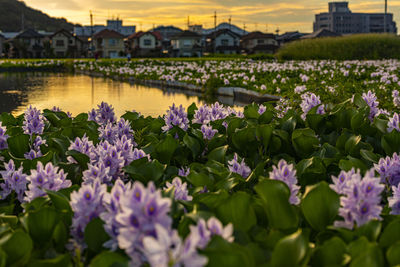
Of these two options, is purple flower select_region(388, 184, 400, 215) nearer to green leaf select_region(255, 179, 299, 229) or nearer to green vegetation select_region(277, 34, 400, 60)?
green leaf select_region(255, 179, 299, 229)

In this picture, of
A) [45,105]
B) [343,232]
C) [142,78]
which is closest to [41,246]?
[343,232]

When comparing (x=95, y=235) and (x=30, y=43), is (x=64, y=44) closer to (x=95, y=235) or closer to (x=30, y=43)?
(x=30, y=43)

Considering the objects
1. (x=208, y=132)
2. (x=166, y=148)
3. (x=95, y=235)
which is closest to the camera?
(x=95, y=235)

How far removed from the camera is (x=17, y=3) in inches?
7288

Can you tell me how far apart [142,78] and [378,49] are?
2073cm

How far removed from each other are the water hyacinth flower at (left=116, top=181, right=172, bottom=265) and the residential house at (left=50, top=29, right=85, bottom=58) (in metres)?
86.6

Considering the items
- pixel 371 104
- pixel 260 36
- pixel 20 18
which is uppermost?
pixel 20 18

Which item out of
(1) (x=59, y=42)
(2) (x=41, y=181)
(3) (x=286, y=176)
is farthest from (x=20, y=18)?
(3) (x=286, y=176)

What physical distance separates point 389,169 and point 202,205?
4.12 feet

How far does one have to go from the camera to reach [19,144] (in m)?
3.60

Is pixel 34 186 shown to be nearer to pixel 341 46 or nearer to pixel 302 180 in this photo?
pixel 302 180

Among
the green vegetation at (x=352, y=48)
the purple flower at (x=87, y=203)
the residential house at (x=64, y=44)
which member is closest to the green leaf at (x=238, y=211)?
the purple flower at (x=87, y=203)

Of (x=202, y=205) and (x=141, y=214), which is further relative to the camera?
(x=202, y=205)

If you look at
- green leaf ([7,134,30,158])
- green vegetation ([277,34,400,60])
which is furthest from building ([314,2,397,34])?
green leaf ([7,134,30,158])
